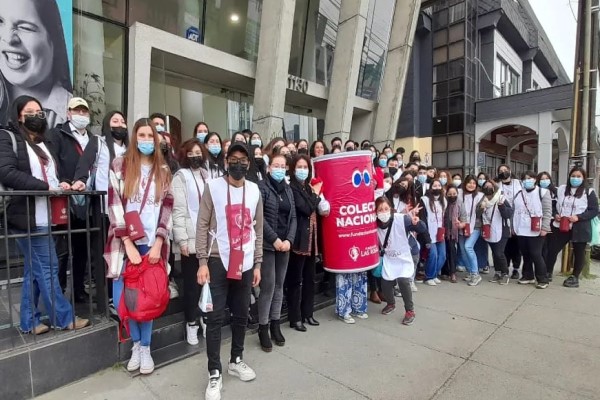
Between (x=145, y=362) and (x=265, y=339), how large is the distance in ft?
3.67

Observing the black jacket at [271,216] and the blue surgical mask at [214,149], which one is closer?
the black jacket at [271,216]

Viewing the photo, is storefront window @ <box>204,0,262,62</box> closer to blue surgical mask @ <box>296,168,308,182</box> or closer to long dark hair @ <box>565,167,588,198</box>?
blue surgical mask @ <box>296,168,308,182</box>

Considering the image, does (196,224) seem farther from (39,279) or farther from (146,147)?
(39,279)

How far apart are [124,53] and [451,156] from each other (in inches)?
685

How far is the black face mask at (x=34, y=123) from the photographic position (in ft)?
9.95

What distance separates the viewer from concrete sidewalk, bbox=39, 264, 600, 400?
115 inches

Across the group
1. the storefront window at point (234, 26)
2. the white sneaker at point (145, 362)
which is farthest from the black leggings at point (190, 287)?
the storefront window at point (234, 26)

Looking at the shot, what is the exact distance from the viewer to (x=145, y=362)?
307cm

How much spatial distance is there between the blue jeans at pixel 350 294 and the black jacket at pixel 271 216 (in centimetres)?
109

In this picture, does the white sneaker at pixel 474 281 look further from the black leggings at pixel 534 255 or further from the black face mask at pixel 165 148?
the black face mask at pixel 165 148

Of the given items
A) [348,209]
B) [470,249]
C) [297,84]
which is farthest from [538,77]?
[348,209]

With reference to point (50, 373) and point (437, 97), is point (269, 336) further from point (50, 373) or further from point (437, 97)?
point (437, 97)

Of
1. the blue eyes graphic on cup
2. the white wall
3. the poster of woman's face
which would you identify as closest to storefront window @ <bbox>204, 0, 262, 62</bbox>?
the poster of woman's face

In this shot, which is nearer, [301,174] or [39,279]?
[39,279]
